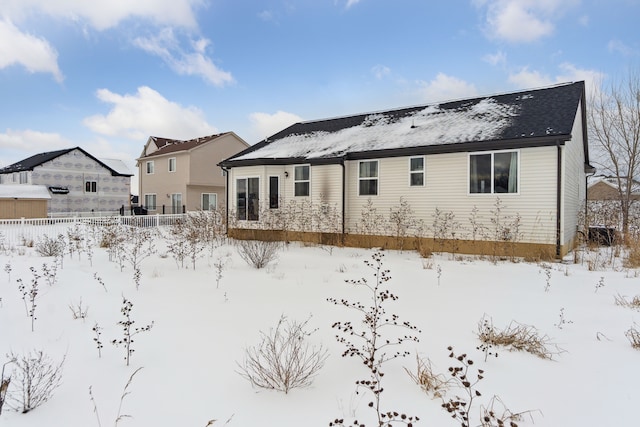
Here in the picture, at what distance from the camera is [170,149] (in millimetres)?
29953

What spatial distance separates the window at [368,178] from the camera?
1184 centimetres

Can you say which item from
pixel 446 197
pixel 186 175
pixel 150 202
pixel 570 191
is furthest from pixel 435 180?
pixel 150 202

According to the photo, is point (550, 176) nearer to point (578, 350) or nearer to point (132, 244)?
point (578, 350)

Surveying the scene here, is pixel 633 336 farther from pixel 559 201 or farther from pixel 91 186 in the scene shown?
pixel 91 186

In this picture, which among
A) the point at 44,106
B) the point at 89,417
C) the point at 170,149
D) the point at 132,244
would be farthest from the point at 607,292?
the point at 170,149

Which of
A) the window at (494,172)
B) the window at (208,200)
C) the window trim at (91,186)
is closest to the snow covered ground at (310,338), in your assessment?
the window at (494,172)

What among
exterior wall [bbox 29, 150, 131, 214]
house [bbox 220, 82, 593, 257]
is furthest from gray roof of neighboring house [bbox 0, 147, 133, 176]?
house [bbox 220, 82, 593, 257]

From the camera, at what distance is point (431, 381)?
2.81 meters

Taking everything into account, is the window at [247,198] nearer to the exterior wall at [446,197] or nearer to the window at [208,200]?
the exterior wall at [446,197]

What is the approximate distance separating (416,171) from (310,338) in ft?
27.6

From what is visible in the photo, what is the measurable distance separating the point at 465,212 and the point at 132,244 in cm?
1048

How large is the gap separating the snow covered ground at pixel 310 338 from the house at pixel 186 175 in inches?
809

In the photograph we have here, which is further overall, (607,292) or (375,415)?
(607,292)

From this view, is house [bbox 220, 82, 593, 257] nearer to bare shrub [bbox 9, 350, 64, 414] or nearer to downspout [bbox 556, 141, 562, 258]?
downspout [bbox 556, 141, 562, 258]
